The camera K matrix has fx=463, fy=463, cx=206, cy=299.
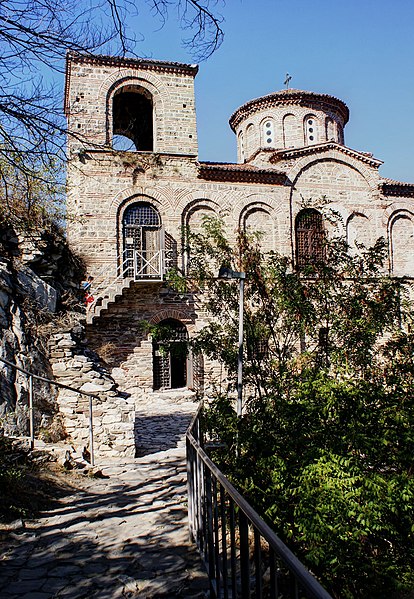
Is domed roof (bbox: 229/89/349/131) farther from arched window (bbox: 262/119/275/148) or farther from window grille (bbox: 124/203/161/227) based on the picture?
window grille (bbox: 124/203/161/227)

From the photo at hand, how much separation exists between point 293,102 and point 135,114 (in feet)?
24.0

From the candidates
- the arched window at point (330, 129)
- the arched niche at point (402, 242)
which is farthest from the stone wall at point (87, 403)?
the arched window at point (330, 129)

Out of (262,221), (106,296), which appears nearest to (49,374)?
(106,296)

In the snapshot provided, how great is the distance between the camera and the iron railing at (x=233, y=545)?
1.80m

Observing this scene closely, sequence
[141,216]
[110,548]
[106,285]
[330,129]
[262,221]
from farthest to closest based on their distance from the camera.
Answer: [330,129] → [262,221] → [141,216] → [106,285] → [110,548]

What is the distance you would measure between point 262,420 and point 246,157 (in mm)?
18762

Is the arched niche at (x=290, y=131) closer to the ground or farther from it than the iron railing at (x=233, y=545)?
farther from it

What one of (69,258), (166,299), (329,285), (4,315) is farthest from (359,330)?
(69,258)

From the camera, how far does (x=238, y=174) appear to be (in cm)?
1669

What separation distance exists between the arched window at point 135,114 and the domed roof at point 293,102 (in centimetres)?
525

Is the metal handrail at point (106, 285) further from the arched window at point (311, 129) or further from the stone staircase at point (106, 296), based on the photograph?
the arched window at point (311, 129)

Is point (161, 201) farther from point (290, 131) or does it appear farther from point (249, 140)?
point (290, 131)

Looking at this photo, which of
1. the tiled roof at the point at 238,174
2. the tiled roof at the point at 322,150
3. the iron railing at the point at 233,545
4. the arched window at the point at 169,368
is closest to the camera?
the iron railing at the point at 233,545

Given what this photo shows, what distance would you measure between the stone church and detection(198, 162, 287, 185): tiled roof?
4 cm
